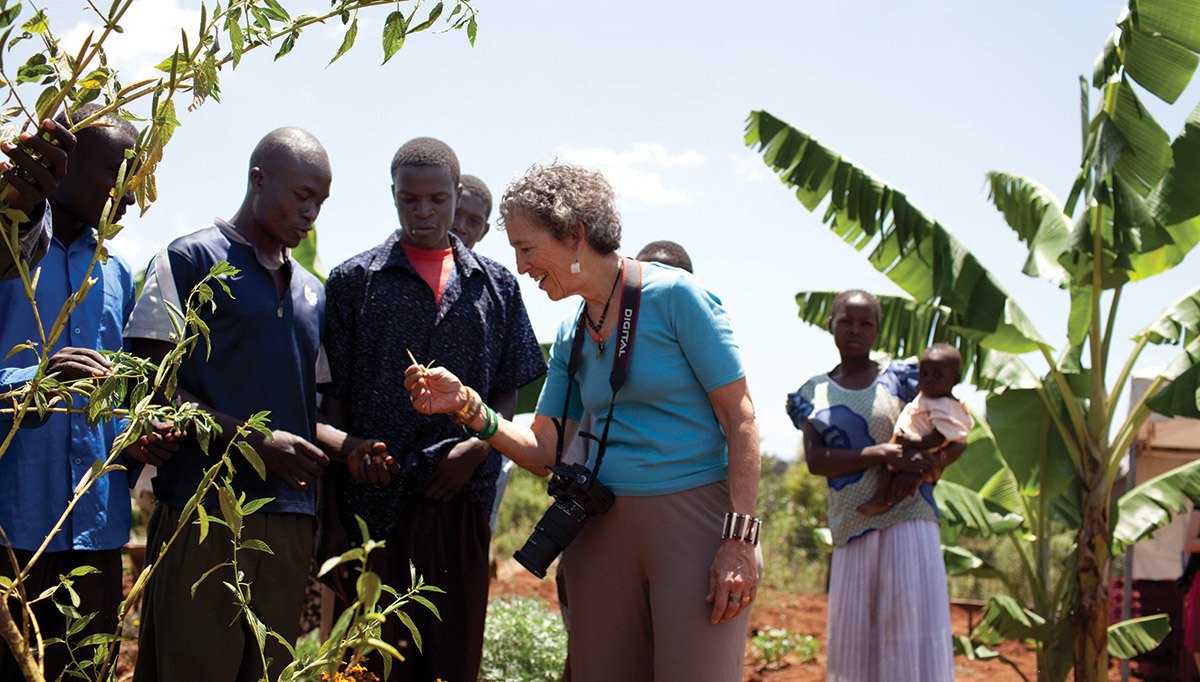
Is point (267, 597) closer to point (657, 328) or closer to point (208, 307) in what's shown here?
point (208, 307)

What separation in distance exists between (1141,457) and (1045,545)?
972 mm

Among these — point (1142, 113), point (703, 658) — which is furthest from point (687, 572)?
point (1142, 113)

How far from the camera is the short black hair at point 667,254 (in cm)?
454

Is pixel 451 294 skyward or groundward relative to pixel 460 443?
skyward

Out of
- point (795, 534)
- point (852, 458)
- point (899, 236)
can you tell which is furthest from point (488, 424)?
point (795, 534)

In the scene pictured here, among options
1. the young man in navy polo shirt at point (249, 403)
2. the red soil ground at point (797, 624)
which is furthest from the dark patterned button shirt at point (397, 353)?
the red soil ground at point (797, 624)

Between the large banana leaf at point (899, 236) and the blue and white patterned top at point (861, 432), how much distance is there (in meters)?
2.45

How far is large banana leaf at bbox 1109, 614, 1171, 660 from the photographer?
24.4 ft

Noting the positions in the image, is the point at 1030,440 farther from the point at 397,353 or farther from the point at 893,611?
the point at 397,353

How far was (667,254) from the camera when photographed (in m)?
4.55

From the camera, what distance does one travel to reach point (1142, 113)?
6559 mm

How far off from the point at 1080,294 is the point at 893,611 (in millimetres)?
3713

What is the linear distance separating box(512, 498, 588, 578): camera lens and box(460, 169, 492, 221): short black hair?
257cm

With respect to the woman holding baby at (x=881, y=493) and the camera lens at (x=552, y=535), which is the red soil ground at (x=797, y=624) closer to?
the woman holding baby at (x=881, y=493)
